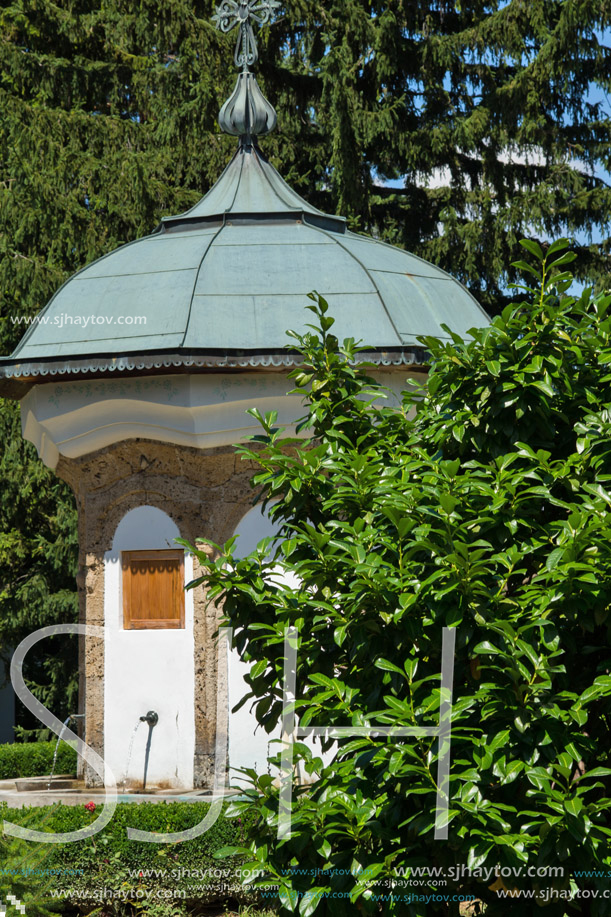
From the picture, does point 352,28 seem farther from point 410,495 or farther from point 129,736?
point 410,495

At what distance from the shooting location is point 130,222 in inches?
729

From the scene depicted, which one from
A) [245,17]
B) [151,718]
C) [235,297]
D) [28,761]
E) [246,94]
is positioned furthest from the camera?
[28,761]

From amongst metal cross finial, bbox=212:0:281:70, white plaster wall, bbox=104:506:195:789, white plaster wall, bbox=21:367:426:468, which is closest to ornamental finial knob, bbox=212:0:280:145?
metal cross finial, bbox=212:0:281:70

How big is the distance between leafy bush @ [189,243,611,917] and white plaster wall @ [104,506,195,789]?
5575mm

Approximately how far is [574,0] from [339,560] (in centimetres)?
1527

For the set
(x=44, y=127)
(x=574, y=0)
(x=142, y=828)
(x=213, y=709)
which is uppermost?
(x=574, y=0)

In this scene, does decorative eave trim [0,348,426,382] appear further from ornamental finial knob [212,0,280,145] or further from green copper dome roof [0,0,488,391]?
ornamental finial knob [212,0,280,145]

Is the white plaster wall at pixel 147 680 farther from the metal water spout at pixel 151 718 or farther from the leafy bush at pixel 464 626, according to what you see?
the leafy bush at pixel 464 626

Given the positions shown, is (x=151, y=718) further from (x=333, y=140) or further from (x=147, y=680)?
(x=333, y=140)

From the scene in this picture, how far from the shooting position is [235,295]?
1074 centimetres

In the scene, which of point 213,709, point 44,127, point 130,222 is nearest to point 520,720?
point 213,709

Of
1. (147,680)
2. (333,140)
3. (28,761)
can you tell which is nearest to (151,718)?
(147,680)

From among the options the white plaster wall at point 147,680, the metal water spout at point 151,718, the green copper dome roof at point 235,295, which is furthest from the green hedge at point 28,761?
the green copper dome roof at point 235,295

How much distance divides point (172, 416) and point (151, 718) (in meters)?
2.80
